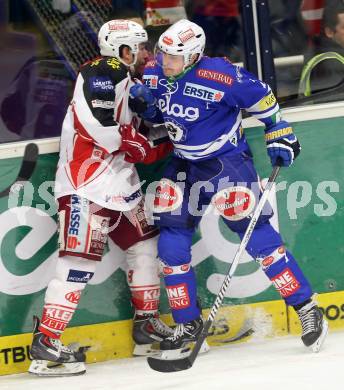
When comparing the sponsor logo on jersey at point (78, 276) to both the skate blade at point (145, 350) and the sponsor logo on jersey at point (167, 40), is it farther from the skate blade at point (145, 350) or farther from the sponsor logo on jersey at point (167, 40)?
the sponsor logo on jersey at point (167, 40)

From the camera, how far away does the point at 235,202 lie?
616 centimetres

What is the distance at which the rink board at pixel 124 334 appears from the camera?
623 centimetres

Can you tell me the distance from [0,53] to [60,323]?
1.28 meters

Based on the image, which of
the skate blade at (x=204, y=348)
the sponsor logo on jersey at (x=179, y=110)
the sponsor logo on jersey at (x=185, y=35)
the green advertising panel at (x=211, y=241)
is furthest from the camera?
the skate blade at (x=204, y=348)

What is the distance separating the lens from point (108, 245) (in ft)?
20.8

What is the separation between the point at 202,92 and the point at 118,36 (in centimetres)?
46

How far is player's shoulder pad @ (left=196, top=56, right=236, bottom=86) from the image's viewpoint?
19.5 feet

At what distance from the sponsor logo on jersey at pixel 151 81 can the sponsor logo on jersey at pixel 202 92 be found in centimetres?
16

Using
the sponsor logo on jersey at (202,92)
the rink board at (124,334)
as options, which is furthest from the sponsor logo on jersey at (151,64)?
the rink board at (124,334)

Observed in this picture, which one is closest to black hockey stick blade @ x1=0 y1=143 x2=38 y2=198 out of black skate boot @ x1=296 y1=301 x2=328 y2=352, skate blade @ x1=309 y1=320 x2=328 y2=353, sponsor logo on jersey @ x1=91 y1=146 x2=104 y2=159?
sponsor logo on jersey @ x1=91 y1=146 x2=104 y2=159

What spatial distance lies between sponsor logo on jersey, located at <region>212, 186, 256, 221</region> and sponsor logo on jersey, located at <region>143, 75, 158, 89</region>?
0.59 meters

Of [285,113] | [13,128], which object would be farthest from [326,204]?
[13,128]

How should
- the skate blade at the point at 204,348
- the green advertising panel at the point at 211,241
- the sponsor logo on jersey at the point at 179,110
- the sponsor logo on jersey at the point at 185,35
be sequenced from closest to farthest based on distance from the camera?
the sponsor logo on jersey at the point at 185,35
the sponsor logo on jersey at the point at 179,110
the green advertising panel at the point at 211,241
the skate blade at the point at 204,348

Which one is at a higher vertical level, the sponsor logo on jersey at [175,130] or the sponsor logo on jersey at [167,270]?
the sponsor logo on jersey at [175,130]
